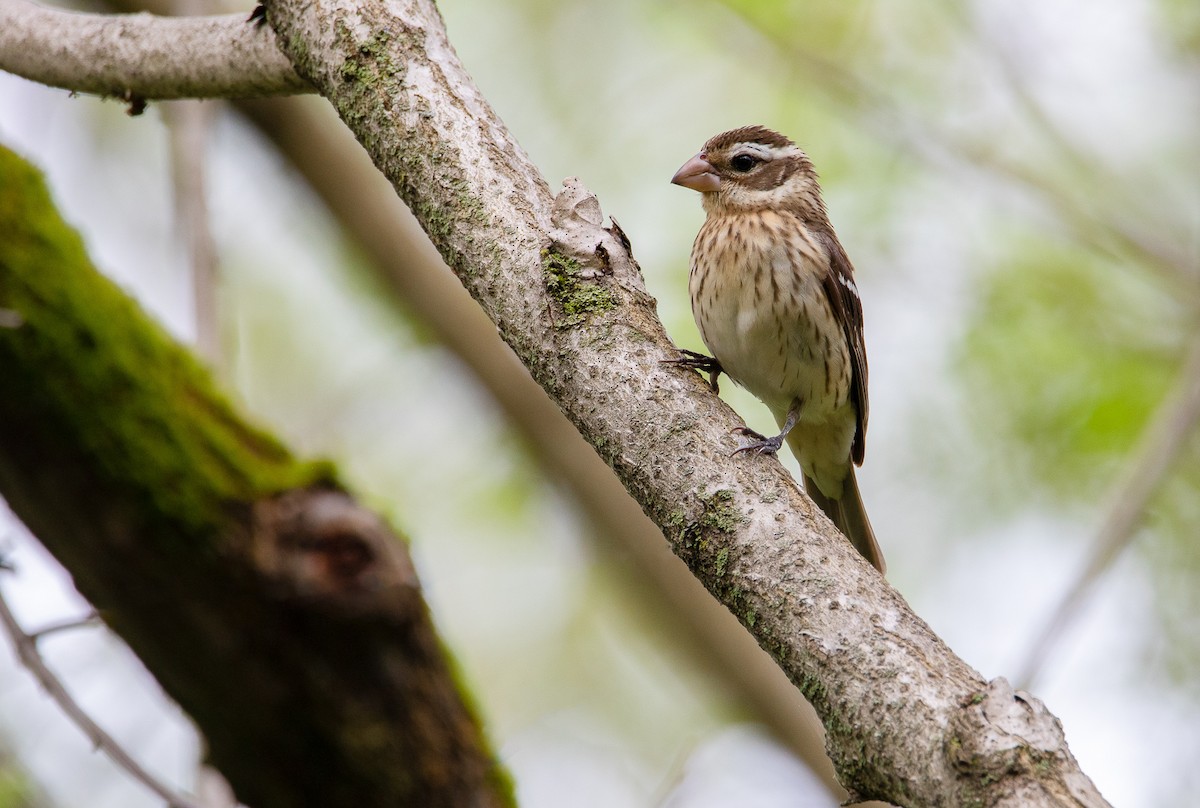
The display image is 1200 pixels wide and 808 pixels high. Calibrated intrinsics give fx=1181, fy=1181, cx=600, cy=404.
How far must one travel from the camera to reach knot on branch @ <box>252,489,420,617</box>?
164 inches

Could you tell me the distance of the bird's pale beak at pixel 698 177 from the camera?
592cm

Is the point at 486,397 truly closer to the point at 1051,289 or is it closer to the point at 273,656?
the point at 273,656

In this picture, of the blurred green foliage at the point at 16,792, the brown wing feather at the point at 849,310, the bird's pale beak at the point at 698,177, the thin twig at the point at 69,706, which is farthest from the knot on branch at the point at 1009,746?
the blurred green foliage at the point at 16,792

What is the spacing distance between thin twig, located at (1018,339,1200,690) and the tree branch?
350 cm

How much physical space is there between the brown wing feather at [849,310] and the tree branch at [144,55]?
2.90 meters

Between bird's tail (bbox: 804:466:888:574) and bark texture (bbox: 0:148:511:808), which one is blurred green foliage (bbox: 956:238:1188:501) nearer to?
bird's tail (bbox: 804:466:888:574)

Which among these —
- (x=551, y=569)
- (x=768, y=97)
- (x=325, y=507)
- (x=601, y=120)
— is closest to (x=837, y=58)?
(x=768, y=97)

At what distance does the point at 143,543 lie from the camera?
4.18 metres

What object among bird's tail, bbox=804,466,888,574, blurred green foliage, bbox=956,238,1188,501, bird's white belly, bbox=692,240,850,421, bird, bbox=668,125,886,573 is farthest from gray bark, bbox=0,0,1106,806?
blurred green foliage, bbox=956,238,1188,501

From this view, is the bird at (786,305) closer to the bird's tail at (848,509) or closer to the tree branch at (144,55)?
the bird's tail at (848,509)

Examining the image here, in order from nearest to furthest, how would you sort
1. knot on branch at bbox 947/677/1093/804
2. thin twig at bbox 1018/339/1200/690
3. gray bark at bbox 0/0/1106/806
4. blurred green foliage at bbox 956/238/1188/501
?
1. knot on branch at bbox 947/677/1093/804
2. gray bark at bbox 0/0/1106/806
3. thin twig at bbox 1018/339/1200/690
4. blurred green foliage at bbox 956/238/1188/501

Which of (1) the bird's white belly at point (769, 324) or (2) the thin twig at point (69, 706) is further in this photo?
(1) the bird's white belly at point (769, 324)

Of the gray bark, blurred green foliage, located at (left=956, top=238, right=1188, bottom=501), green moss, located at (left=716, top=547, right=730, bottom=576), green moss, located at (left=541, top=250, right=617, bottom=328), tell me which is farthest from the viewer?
blurred green foliage, located at (left=956, top=238, right=1188, bottom=501)

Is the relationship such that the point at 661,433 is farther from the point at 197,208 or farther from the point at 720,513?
the point at 197,208
